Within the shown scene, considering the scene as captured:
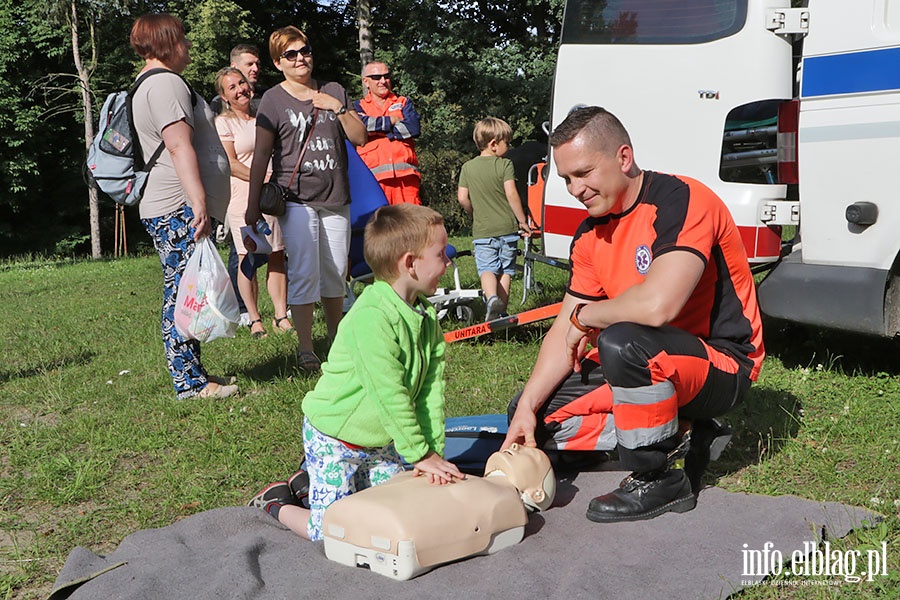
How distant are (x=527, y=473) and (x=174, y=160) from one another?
2.54 metres

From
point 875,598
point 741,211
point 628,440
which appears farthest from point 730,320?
point 741,211

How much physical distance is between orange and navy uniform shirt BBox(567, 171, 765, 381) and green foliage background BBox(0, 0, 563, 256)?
16.9 m

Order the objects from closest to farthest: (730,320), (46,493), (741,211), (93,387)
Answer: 1. (730,320)
2. (46,493)
3. (741,211)
4. (93,387)

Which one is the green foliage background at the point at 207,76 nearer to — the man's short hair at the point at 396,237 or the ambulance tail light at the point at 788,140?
the ambulance tail light at the point at 788,140

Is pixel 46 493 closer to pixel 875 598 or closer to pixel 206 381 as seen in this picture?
pixel 206 381

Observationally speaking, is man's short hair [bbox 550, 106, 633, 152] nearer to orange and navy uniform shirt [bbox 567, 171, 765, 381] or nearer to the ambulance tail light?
orange and navy uniform shirt [bbox 567, 171, 765, 381]

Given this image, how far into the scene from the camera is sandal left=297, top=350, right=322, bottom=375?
Answer: 540 cm

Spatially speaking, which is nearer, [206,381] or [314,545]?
[314,545]

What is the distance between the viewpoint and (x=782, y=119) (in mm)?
4574

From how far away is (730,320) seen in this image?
11.3 feet

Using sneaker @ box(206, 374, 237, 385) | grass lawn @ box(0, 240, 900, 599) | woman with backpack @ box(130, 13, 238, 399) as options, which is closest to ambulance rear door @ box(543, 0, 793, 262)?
grass lawn @ box(0, 240, 900, 599)

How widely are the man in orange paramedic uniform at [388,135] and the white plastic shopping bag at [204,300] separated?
2.27 m

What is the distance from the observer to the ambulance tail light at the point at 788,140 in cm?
453

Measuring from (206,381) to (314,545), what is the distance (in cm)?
216
